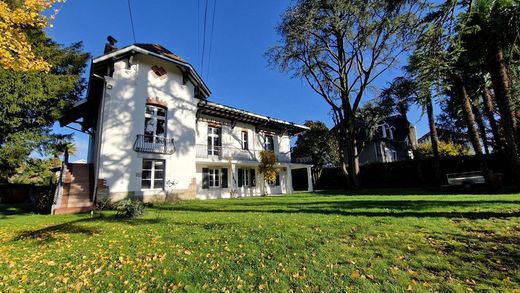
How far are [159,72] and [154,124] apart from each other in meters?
3.21

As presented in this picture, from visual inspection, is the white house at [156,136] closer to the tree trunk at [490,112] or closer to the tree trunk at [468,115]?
the tree trunk at [468,115]

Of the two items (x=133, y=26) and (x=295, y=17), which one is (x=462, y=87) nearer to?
(x=295, y=17)

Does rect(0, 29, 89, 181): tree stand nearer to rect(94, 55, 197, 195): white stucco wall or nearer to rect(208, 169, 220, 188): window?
rect(94, 55, 197, 195): white stucco wall

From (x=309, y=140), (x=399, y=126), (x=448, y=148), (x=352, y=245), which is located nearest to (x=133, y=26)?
(x=352, y=245)

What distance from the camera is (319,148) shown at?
91.6ft

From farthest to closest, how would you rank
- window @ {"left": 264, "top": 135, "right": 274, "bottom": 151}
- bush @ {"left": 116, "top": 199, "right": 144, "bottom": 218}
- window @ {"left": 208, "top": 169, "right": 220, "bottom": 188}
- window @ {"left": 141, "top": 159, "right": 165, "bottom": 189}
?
window @ {"left": 264, "top": 135, "right": 274, "bottom": 151}, window @ {"left": 208, "top": 169, "right": 220, "bottom": 188}, window @ {"left": 141, "top": 159, "right": 165, "bottom": 189}, bush @ {"left": 116, "top": 199, "right": 144, "bottom": 218}

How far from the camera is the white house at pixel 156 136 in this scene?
12.3m

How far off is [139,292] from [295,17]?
18.1 m

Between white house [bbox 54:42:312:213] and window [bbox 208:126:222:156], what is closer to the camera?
white house [bbox 54:42:312:213]

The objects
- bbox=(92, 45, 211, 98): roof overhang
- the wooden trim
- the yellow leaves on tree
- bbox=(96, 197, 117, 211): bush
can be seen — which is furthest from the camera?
the wooden trim

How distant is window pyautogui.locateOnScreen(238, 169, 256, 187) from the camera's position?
18.8m

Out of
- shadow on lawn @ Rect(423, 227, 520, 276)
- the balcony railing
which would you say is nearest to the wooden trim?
the balcony railing

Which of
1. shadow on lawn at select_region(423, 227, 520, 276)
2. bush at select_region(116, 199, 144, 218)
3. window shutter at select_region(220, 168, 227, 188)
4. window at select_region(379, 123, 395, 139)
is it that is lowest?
shadow on lawn at select_region(423, 227, 520, 276)

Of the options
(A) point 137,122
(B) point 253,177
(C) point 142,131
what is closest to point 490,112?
(B) point 253,177
